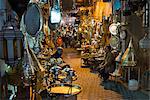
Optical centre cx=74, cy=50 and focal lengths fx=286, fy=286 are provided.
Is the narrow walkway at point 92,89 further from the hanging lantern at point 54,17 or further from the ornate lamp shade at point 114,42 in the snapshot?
the hanging lantern at point 54,17

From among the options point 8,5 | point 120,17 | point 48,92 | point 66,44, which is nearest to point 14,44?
point 8,5

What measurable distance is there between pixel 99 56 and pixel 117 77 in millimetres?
2719

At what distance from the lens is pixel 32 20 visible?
4.82m

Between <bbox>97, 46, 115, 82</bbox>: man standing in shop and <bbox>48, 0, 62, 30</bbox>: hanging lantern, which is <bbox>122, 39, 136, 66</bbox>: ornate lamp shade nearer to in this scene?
<bbox>97, 46, 115, 82</bbox>: man standing in shop

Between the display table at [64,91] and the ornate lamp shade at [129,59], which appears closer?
the display table at [64,91]

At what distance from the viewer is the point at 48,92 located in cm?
618

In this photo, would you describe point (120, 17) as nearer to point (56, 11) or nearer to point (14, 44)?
point (56, 11)

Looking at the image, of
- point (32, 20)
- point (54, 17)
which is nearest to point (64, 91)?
point (32, 20)

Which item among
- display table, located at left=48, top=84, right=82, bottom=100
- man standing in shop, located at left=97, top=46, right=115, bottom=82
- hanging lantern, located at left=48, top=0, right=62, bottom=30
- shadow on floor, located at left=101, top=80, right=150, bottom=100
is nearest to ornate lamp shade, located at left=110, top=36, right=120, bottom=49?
man standing in shop, located at left=97, top=46, right=115, bottom=82

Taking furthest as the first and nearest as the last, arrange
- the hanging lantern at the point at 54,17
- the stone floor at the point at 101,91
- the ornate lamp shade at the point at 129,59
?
the hanging lantern at the point at 54,17 → the ornate lamp shade at the point at 129,59 → the stone floor at the point at 101,91

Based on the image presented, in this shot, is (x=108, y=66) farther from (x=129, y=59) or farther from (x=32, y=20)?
(x=32, y=20)

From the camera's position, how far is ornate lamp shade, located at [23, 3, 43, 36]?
4680 mm

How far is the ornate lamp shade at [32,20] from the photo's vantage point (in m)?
4.68

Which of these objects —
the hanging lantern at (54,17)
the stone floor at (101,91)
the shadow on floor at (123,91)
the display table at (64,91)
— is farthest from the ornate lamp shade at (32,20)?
the hanging lantern at (54,17)
